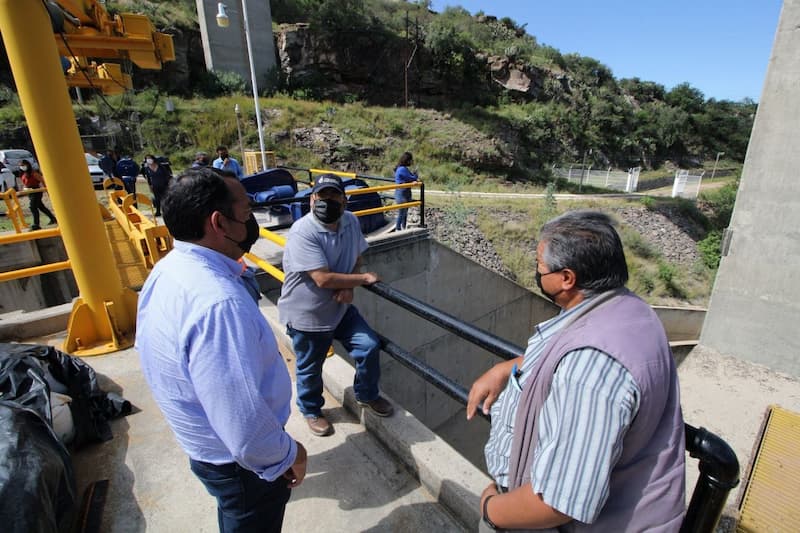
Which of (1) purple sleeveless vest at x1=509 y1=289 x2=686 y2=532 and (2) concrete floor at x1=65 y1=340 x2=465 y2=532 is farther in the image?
(2) concrete floor at x1=65 y1=340 x2=465 y2=532

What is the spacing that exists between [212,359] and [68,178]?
3056 mm

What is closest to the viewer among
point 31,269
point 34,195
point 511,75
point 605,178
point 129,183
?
point 31,269

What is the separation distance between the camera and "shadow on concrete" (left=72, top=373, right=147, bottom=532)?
2.04 meters

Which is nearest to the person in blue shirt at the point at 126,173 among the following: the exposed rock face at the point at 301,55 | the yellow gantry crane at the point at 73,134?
the yellow gantry crane at the point at 73,134

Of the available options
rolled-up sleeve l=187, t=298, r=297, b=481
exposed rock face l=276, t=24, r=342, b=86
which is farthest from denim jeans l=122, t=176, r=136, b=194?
exposed rock face l=276, t=24, r=342, b=86

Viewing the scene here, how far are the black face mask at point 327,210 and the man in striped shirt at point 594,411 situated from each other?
1.52 meters

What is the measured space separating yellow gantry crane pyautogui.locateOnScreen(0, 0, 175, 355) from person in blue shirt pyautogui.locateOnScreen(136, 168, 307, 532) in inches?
106

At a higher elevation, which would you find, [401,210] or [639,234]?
[401,210]

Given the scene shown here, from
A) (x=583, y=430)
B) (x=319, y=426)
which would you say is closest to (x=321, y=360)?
(x=319, y=426)

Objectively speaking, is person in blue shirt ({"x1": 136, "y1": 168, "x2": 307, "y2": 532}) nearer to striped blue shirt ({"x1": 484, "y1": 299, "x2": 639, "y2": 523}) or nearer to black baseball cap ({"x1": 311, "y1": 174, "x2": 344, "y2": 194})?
striped blue shirt ({"x1": 484, "y1": 299, "x2": 639, "y2": 523})

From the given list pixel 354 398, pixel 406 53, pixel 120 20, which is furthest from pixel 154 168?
pixel 406 53

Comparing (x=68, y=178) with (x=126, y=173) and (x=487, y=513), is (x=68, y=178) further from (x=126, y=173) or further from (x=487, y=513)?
(x=126, y=173)

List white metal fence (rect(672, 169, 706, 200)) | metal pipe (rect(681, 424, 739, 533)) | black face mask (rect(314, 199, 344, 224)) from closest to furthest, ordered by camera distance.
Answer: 1. metal pipe (rect(681, 424, 739, 533))
2. black face mask (rect(314, 199, 344, 224))
3. white metal fence (rect(672, 169, 706, 200))

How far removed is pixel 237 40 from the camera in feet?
99.2
